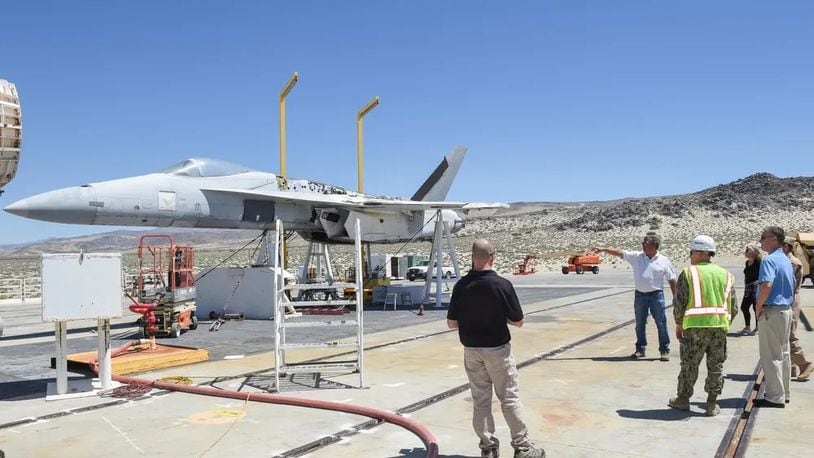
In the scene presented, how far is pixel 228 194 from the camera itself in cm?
1616

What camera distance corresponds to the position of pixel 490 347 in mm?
5223

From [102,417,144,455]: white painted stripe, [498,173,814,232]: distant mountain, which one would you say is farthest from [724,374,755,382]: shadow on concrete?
[498,173,814,232]: distant mountain

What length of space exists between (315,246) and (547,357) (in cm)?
1446

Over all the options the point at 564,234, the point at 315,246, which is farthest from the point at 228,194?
the point at 564,234

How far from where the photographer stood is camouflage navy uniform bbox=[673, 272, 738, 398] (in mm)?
6473

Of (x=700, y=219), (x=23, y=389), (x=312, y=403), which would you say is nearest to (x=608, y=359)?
(x=312, y=403)

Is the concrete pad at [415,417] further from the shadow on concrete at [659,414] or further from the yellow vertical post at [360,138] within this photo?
the yellow vertical post at [360,138]

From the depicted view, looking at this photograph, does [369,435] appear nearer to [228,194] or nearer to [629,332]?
[629,332]

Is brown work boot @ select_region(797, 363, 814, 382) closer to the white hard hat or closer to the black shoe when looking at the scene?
the black shoe

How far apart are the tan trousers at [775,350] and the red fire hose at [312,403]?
3.73 m

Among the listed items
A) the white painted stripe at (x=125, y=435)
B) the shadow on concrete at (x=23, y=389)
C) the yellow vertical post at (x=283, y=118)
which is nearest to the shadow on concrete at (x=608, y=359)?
the white painted stripe at (x=125, y=435)

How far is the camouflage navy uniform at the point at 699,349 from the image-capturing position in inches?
255

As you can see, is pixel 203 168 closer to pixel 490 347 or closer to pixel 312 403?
pixel 312 403

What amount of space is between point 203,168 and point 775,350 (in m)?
13.0
